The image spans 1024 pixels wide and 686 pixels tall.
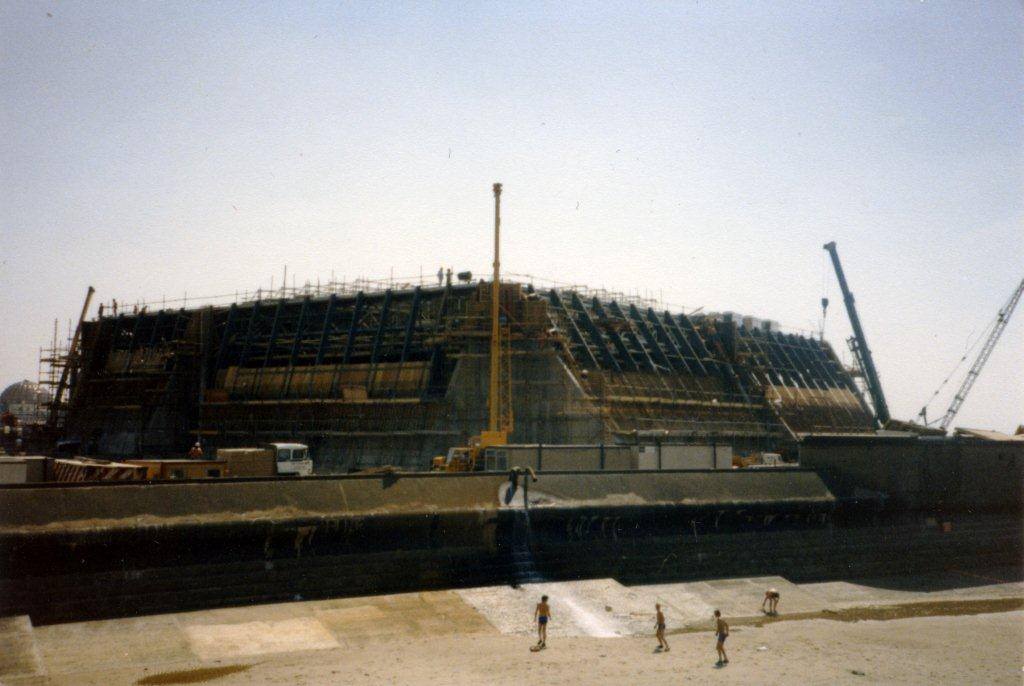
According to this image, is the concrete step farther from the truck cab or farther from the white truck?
the truck cab

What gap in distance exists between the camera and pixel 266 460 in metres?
37.9

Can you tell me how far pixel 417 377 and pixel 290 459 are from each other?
1422cm

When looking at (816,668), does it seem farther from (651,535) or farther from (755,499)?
(755,499)

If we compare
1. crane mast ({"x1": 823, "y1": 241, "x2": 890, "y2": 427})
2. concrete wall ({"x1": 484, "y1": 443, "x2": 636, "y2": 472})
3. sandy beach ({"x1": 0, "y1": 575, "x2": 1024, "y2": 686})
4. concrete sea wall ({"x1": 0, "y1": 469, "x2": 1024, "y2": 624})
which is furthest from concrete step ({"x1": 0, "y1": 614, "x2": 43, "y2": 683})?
crane mast ({"x1": 823, "y1": 241, "x2": 890, "y2": 427})

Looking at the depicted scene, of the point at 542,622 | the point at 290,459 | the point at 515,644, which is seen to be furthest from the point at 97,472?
the point at 542,622

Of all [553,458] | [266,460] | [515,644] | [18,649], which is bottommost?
[515,644]

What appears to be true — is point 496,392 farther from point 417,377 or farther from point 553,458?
point 553,458

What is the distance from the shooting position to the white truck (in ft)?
120

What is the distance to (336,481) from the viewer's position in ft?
95.9

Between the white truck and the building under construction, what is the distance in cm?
1155

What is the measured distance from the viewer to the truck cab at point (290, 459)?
40.1m

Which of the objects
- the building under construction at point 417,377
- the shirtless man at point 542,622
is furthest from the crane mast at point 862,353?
the shirtless man at point 542,622

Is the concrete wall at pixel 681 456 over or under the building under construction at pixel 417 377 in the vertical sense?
under

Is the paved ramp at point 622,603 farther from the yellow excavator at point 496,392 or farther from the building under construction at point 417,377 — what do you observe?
the building under construction at point 417,377
